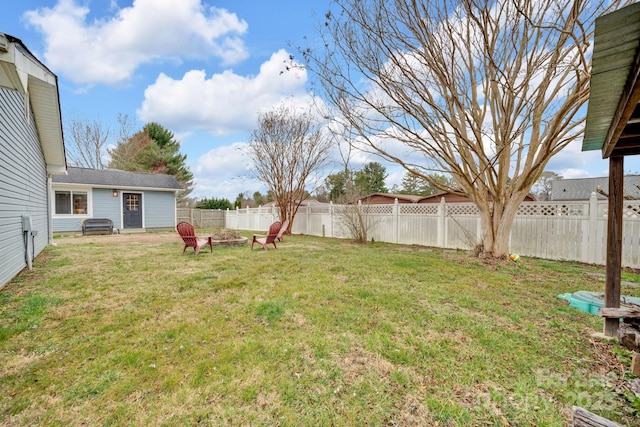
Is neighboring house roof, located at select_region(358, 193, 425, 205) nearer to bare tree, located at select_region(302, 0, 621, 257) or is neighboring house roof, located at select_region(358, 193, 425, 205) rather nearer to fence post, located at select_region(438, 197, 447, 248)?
fence post, located at select_region(438, 197, 447, 248)

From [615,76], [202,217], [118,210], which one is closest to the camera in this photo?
[615,76]

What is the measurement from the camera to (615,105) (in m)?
1.94

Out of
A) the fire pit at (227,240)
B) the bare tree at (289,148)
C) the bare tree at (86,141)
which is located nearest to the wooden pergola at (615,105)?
the fire pit at (227,240)

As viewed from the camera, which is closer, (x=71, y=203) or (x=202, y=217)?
(x=71, y=203)

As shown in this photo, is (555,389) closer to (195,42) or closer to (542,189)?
(195,42)

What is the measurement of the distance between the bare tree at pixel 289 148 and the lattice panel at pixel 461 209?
5.97 metres

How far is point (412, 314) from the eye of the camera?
128 inches

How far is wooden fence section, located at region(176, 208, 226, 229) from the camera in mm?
18641

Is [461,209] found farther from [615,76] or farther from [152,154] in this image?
[152,154]

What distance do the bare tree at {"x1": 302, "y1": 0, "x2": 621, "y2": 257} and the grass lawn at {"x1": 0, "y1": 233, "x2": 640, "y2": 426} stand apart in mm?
2677

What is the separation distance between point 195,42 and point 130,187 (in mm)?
9044

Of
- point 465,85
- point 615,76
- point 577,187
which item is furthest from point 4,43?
point 577,187

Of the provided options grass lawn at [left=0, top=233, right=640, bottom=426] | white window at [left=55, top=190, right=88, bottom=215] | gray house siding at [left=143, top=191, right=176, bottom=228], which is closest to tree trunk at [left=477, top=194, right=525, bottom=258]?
grass lawn at [left=0, top=233, right=640, bottom=426]

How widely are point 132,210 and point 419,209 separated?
46.2ft
